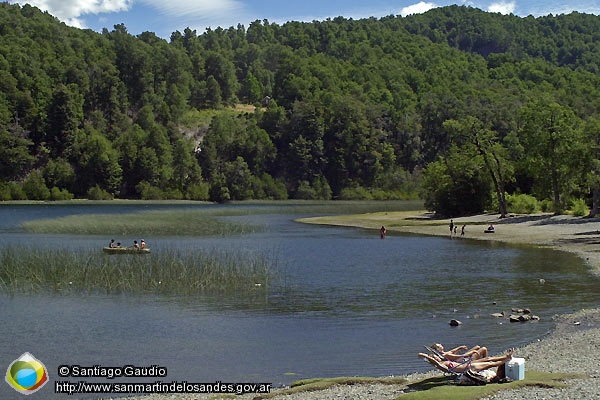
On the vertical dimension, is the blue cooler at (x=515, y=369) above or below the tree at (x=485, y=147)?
below

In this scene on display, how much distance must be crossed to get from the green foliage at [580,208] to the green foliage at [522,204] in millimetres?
4915

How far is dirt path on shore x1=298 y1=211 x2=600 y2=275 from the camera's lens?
62.5 m

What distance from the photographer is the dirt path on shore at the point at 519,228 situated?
6245 cm

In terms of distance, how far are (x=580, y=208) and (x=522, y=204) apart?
32.8ft

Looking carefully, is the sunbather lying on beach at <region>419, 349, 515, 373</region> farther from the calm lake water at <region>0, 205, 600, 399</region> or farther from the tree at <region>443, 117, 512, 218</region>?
the tree at <region>443, 117, 512, 218</region>

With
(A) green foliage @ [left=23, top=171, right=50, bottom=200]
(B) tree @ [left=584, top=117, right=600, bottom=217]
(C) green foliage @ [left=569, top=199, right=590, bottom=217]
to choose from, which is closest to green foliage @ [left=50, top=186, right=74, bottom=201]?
(A) green foliage @ [left=23, top=171, right=50, bottom=200]

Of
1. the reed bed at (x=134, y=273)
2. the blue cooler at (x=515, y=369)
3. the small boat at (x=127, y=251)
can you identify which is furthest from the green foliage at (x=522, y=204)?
the blue cooler at (x=515, y=369)

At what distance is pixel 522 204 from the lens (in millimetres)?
94312

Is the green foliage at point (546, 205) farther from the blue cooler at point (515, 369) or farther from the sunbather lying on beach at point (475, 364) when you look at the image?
the blue cooler at point (515, 369)

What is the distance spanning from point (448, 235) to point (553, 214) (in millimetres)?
18400

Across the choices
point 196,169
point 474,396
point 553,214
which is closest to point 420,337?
point 474,396

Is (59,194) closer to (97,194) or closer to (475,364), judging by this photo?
(97,194)

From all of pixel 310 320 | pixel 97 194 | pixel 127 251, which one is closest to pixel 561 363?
pixel 310 320

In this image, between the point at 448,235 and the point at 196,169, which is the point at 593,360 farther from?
the point at 196,169
